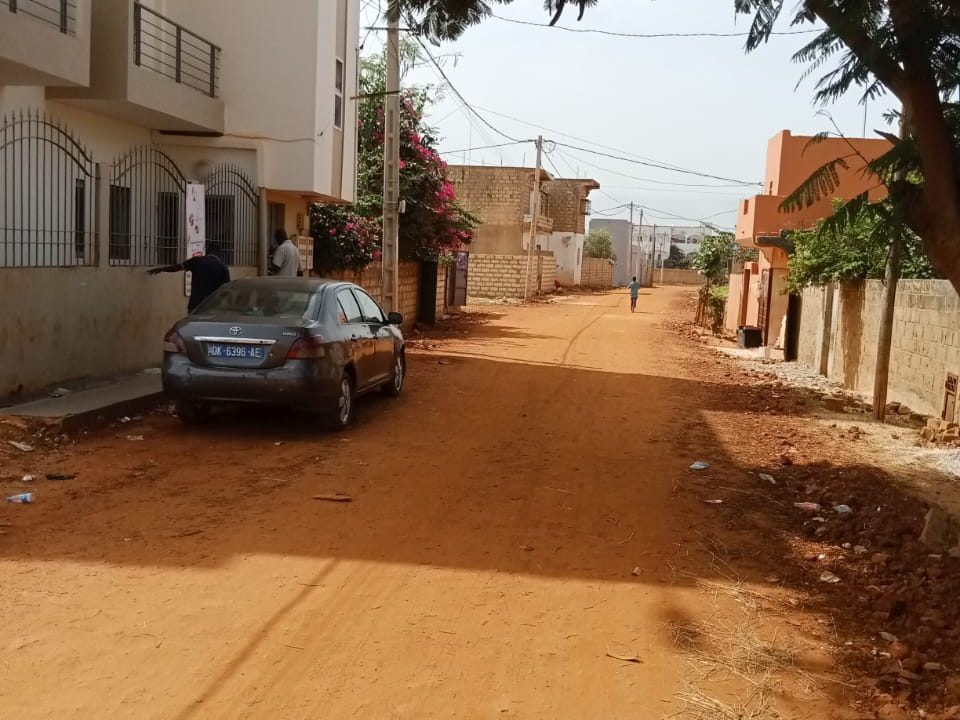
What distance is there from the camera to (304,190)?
16516 mm

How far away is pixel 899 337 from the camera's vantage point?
13.2m

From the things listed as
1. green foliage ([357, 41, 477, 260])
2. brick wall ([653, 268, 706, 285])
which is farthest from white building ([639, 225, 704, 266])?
green foliage ([357, 41, 477, 260])

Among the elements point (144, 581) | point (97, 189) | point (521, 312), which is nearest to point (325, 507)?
point (144, 581)

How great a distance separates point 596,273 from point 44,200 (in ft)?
198

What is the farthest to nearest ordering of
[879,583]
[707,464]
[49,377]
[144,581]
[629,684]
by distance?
[49,377]
[707,464]
[879,583]
[144,581]
[629,684]

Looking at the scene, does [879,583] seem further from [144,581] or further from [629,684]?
[144,581]

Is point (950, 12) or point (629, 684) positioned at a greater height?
point (950, 12)

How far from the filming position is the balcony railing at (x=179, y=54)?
14.5m

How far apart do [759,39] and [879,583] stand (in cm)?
363

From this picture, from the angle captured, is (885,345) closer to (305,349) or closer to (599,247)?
(305,349)

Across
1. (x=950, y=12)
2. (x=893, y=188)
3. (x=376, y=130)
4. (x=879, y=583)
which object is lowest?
(x=879, y=583)

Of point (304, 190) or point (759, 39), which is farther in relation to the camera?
point (304, 190)

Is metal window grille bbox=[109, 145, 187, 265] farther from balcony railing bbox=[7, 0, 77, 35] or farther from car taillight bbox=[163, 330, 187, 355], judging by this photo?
car taillight bbox=[163, 330, 187, 355]

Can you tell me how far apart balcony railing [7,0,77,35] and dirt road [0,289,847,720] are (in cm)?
534
